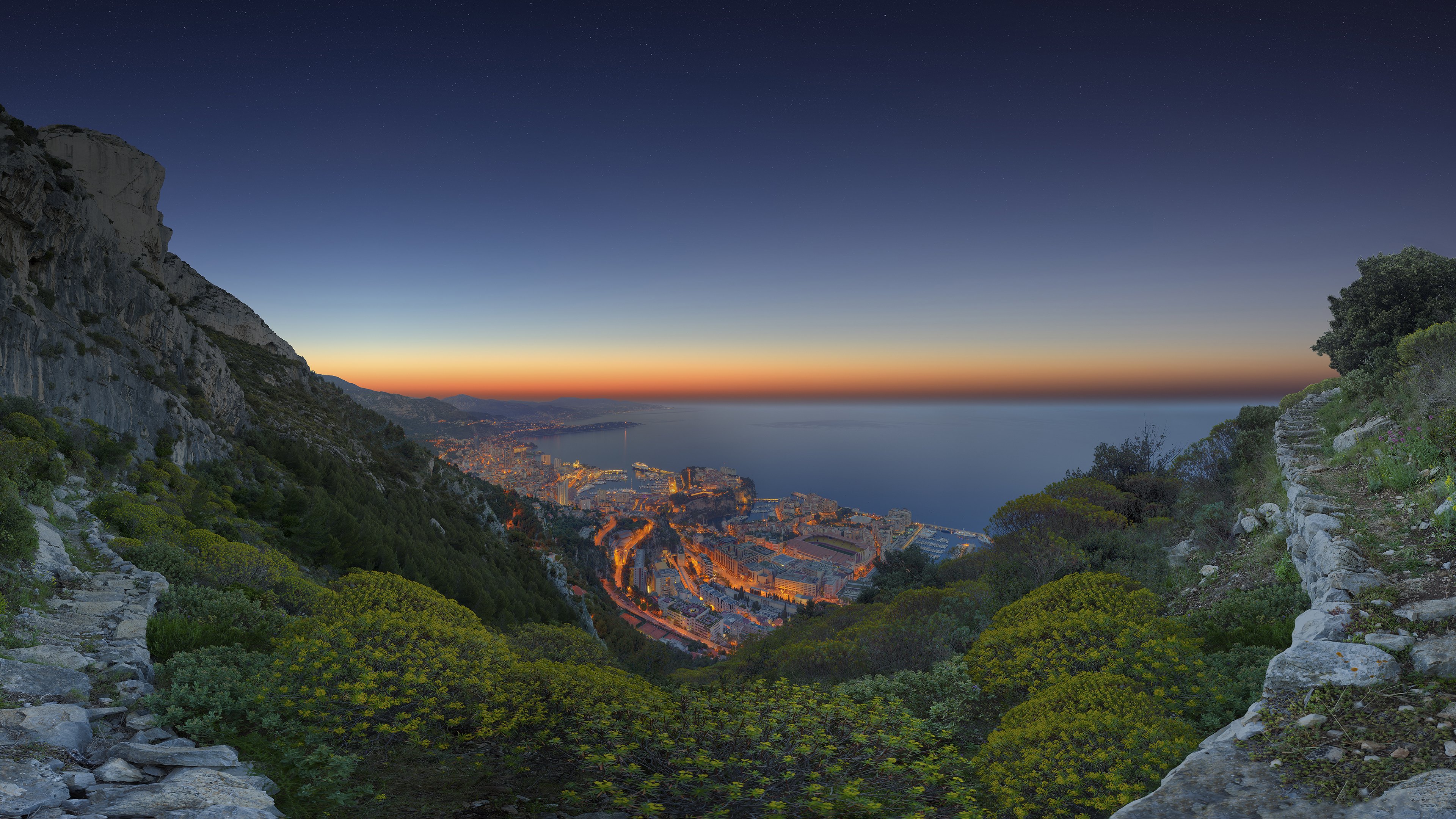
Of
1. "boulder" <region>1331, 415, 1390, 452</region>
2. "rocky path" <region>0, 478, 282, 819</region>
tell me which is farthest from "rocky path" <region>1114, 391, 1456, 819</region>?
"boulder" <region>1331, 415, 1390, 452</region>

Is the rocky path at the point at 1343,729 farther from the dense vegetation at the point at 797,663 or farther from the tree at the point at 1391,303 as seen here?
the tree at the point at 1391,303

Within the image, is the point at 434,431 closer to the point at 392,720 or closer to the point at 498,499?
the point at 498,499

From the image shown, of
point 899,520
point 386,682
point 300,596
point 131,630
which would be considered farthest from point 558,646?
point 899,520

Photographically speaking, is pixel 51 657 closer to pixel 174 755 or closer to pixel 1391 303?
pixel 174 755

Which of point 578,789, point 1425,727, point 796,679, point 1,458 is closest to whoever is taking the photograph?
point 1425,727

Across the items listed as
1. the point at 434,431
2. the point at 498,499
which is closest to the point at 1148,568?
the point at 498,499

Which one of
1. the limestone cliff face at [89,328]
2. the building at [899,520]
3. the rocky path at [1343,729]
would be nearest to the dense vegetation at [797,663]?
the rocky path at [1343,729]

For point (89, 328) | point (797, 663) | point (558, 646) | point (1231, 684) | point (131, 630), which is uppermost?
point (89, 328)
